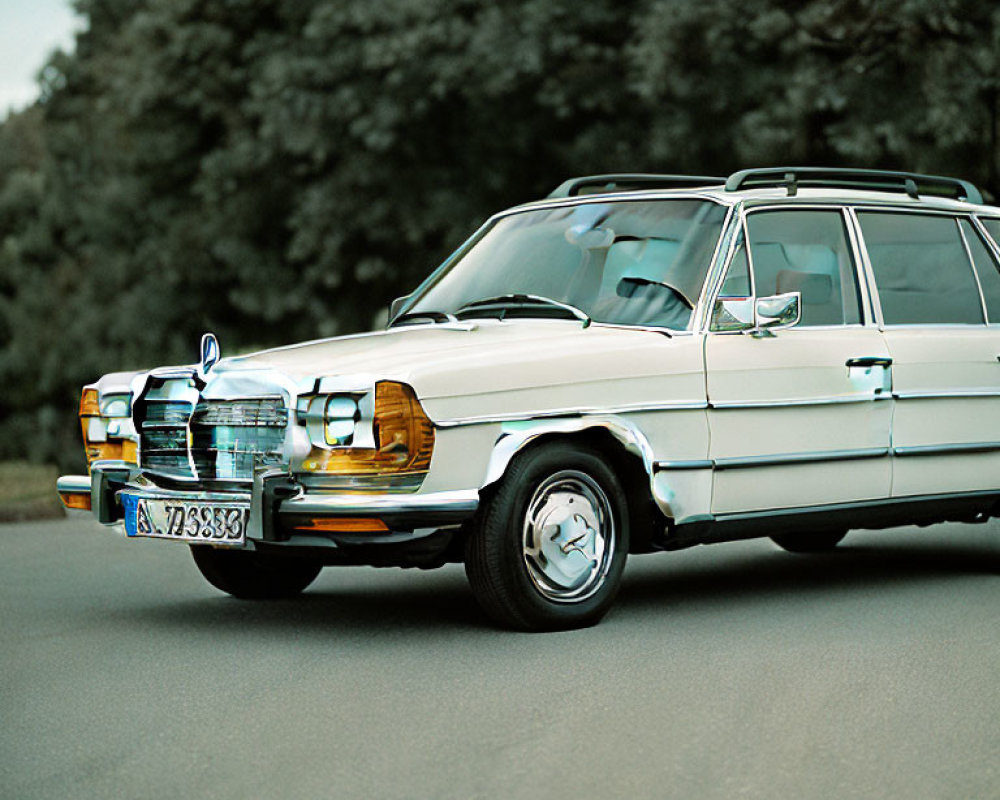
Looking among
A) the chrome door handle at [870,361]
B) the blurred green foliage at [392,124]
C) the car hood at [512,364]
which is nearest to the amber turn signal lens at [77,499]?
the car hood at [512,364]

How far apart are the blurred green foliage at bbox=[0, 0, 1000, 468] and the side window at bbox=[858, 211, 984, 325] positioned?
464 inches

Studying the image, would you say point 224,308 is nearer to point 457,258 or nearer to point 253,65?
point 253,65

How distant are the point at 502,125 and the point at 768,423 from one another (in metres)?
20.2

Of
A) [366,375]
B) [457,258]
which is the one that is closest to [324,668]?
[366,375]

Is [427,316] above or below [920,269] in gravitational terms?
below

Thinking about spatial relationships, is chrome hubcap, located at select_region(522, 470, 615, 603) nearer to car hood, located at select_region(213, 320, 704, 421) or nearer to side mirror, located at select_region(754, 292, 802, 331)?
car hood, located at select_region(213, 320, 704, 421)

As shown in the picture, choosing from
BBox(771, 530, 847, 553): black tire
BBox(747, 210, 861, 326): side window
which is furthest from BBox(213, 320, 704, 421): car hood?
BBox(771, 530, 847, 553): black tire

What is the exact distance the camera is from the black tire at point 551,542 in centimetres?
711

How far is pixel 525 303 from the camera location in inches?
322

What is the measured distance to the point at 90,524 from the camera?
1280cm

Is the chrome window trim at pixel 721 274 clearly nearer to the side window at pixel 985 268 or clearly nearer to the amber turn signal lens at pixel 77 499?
the side window at pixel 985 268

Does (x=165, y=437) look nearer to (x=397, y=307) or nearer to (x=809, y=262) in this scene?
(x=397, y=307)

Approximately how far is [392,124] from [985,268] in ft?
63.0

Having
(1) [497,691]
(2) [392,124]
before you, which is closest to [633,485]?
(1) [497,691]
